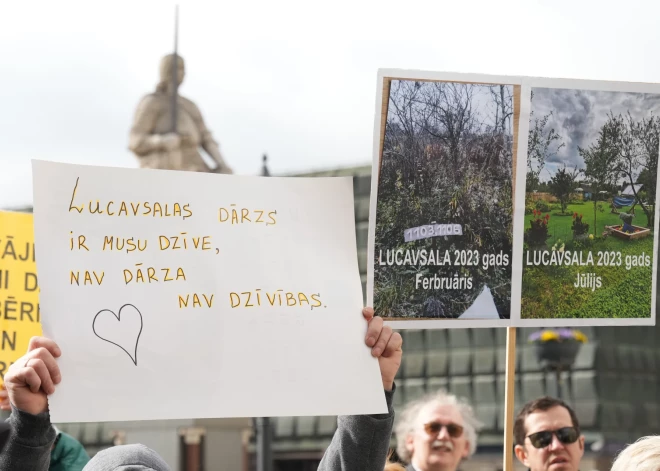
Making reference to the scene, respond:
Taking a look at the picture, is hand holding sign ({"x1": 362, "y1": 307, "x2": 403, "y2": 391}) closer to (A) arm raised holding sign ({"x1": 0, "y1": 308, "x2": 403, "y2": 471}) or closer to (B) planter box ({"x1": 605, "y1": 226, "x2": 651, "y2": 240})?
(A) arm raised holding sign ({"x1": 0, "y1": 308, "x2": 403, "y2": 471})

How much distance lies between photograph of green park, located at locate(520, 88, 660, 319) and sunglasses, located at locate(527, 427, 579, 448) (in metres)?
0.91

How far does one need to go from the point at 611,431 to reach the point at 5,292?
10985 mm

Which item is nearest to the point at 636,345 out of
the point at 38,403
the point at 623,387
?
the point at 623,387

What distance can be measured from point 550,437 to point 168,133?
13.6m

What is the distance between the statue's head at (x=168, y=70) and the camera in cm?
1644

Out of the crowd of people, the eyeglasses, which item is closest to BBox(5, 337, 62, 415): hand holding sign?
the crowd of people

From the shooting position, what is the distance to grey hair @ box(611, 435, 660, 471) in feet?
8.94

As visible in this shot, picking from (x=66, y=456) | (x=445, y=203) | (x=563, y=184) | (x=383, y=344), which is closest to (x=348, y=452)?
(x=383, y=344)

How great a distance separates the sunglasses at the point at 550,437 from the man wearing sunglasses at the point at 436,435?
41 cm

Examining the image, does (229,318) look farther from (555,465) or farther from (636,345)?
(636,345)

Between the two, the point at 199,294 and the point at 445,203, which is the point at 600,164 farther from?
the point at 199,294

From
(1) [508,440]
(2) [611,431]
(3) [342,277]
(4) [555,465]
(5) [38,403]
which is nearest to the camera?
(5) [38,403]

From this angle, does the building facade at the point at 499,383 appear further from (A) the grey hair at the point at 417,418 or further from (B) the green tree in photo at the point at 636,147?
(B) the green tree in photo at the point at 636,147

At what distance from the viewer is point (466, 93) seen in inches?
119
